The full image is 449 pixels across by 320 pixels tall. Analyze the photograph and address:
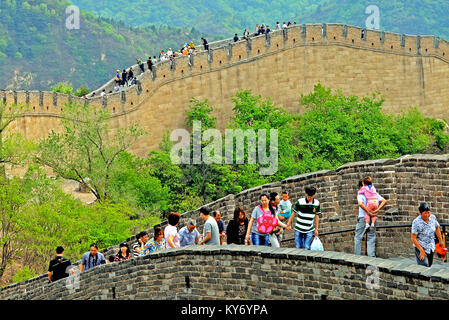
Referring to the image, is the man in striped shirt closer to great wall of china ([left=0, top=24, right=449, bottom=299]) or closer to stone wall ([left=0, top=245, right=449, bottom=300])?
great wall of china ([left=0, top=24, right=449, bottom=299])

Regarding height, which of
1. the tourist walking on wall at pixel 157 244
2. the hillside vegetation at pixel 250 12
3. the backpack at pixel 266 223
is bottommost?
the tourist walking on wall at pixel 157 244

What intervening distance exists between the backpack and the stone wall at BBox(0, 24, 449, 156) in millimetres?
26881

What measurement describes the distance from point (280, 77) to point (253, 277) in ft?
108

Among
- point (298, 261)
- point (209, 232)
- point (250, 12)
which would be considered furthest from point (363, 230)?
point (250, 12)

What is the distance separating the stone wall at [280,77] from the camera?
4416cm

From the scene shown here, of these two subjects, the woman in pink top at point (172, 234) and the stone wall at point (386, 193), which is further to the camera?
the stone wall at point (386, 193)

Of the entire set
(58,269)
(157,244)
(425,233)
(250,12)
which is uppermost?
(250,12)

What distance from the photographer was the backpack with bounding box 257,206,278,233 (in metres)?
16.6

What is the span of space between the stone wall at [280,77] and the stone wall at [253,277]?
85.4ft

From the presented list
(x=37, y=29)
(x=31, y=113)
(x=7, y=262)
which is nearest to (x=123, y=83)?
(x=31, y=113)

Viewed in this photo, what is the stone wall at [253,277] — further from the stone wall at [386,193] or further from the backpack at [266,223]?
the stone wall at [386,193]

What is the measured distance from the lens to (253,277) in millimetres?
14797

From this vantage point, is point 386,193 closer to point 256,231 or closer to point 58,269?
point 256,231

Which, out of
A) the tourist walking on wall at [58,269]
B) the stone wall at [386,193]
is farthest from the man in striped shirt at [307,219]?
the tourist walking on wall at [58,269]
